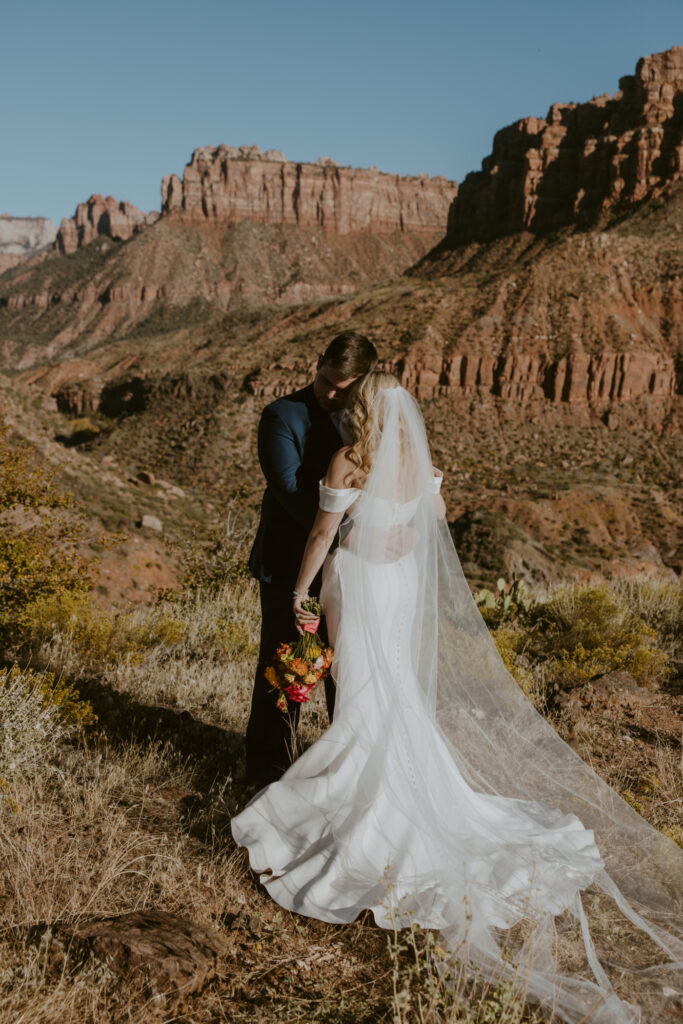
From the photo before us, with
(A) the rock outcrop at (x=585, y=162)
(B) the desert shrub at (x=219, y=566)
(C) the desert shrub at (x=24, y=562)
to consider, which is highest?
(A) the rock outcrop at (x=585, y=162)

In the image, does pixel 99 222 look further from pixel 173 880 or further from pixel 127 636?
pixel 173 880

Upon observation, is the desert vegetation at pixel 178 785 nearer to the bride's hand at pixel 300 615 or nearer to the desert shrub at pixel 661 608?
the desert shrub at pixel 661 608

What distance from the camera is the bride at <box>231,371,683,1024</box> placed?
230 cm

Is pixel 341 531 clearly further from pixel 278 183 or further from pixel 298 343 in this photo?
pixel 278 183

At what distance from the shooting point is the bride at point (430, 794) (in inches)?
90.7

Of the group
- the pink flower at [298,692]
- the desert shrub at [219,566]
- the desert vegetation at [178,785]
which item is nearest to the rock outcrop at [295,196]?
the desert shrub at [219,566]

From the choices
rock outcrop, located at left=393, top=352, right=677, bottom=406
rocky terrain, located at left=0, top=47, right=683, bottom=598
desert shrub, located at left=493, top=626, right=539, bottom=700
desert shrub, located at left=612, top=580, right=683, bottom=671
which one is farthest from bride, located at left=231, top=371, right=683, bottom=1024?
rock outcrop, located at left=393, top=352, right=677, bottom=406

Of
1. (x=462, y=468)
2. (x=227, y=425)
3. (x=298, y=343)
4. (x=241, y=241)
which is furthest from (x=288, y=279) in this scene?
(x=462, y=468)

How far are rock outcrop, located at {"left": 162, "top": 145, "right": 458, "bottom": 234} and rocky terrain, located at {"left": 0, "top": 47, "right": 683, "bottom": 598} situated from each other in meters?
61.3

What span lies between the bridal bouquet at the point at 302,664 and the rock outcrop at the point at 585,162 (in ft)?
143

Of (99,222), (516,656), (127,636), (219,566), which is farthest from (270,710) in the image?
(99,222)

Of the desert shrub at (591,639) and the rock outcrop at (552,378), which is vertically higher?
the rock outcrop at (552,378)

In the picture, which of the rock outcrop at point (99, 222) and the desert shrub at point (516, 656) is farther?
the rock outcrop at point (99, 222)

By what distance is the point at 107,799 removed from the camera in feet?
9.86
